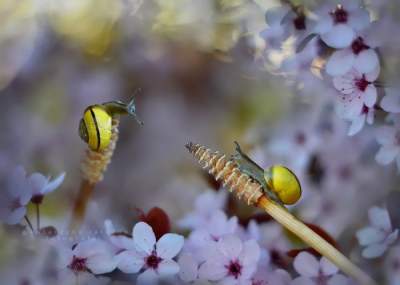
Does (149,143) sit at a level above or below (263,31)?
below

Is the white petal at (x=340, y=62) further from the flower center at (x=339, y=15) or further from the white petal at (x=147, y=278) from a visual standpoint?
the white petal at (x=147, y=278)

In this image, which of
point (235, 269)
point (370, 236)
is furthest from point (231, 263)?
point (370, 236)

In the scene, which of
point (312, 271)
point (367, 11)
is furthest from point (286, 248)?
point (367, 11)

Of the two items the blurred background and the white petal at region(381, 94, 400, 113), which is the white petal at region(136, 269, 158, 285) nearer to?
the blurred background

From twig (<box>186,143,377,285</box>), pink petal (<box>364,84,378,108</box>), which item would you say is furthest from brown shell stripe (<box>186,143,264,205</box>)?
pink petal (<box>364,84,378,108</box>)

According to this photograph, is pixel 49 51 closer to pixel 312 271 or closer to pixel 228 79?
pixel 228 79
